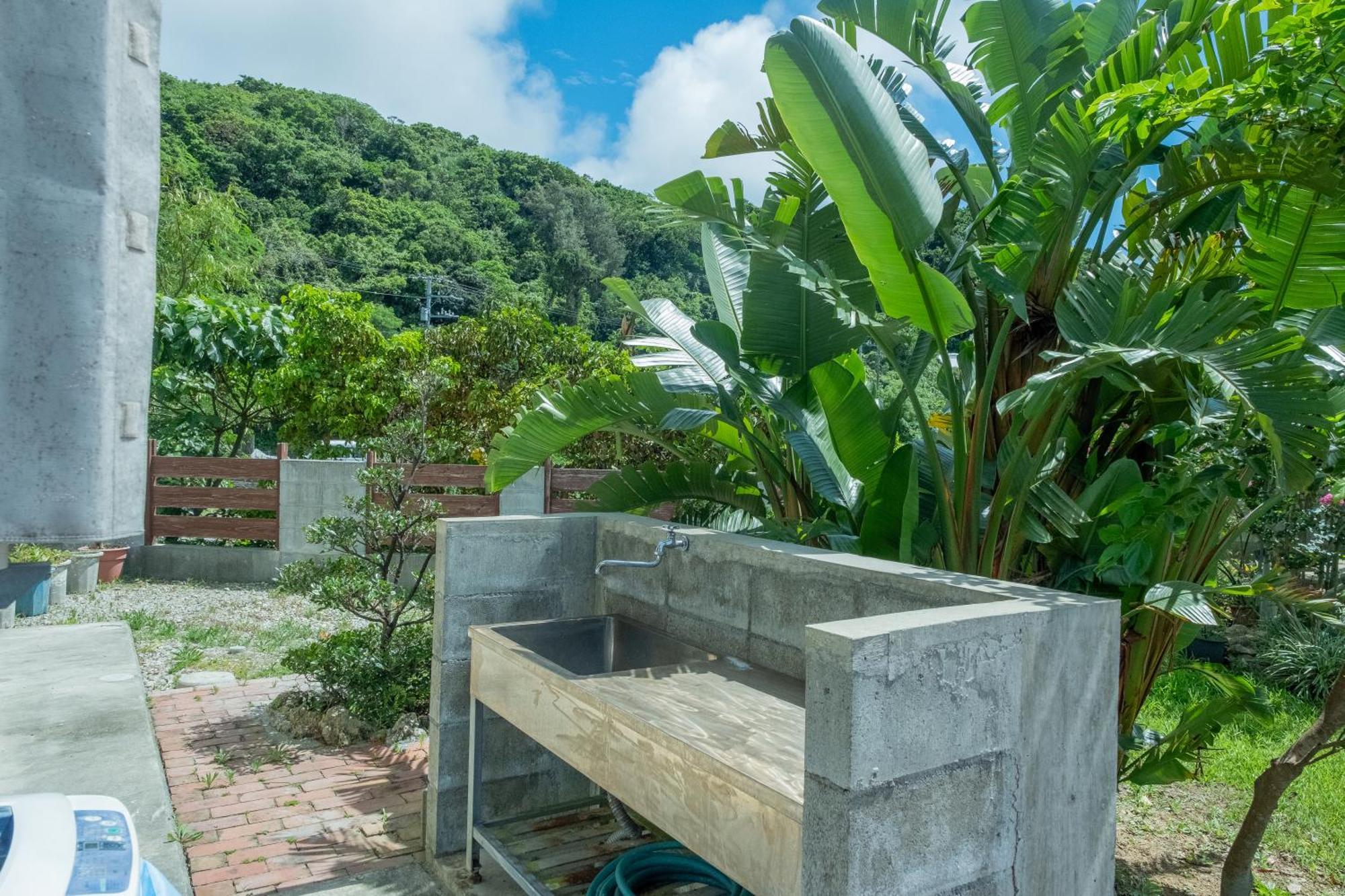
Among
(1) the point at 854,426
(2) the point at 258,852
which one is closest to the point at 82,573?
(2) the point at 258,852

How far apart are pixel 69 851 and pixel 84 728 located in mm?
3610

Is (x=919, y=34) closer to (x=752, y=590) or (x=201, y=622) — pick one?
(x=752, y=590)

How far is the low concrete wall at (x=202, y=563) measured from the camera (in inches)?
368

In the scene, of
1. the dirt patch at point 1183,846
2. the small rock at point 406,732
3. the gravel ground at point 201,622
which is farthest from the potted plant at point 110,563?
the dirt patch at point 1183,846

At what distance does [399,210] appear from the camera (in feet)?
104

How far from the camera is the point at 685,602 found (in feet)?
10.1

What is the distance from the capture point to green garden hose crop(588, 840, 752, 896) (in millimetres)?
2879

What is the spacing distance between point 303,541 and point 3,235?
872 cm

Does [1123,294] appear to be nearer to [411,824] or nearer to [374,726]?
[411,824]

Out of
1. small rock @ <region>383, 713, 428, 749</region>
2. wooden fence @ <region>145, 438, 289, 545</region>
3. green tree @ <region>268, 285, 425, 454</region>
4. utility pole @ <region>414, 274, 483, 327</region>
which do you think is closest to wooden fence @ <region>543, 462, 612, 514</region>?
wooden fence @ <region>145, 438, 289, 545</region>

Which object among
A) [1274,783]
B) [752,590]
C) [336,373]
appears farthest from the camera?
[336,373]

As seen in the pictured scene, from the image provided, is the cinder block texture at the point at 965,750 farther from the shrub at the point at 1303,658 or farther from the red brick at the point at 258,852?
the shrub at the point at 1303,658

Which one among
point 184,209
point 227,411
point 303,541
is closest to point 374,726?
point 303,541

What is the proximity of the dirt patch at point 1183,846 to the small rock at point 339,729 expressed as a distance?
11.3 feet
